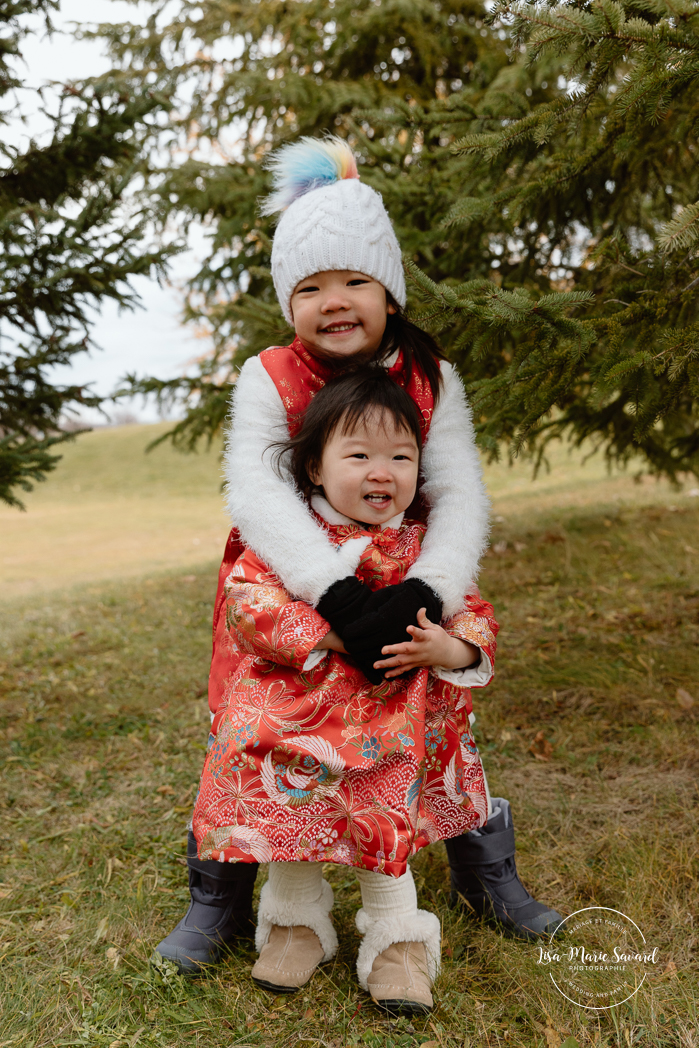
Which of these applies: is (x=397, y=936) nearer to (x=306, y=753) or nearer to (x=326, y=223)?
(x=306, y=753)

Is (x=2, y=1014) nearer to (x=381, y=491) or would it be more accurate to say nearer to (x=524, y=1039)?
(x=524, y=1039)

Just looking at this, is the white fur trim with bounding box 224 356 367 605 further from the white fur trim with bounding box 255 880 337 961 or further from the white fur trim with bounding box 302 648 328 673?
the white fur trim with bounding box 255 880 337 961

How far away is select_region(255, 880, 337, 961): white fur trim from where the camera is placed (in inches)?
75.0

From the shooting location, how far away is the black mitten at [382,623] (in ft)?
5.70

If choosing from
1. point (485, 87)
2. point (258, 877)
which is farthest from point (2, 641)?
point (485, 87)

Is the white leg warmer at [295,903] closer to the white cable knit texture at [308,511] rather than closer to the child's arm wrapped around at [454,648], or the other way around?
the child's arm wrapped around at [454,648]

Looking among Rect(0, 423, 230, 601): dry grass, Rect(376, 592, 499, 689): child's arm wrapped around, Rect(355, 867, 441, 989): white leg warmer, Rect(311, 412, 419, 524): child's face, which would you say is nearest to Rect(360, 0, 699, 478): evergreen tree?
Rect(311, 412, 419, 524): child's face

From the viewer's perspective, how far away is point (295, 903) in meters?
1.91

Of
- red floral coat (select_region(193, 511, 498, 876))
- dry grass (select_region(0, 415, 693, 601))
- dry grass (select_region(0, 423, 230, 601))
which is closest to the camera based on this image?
red floral coat (select_region(193, 511, 498, 876))

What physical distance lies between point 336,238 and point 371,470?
2.12 feet

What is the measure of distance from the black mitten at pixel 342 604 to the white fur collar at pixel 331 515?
0.79 feet

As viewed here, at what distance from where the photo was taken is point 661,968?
181 cm

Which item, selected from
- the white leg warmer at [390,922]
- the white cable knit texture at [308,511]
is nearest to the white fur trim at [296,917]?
the white leg warmer at [390,922]

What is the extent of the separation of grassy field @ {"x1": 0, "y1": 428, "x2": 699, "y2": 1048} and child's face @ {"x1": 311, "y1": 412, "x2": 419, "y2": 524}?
3.81 feet
